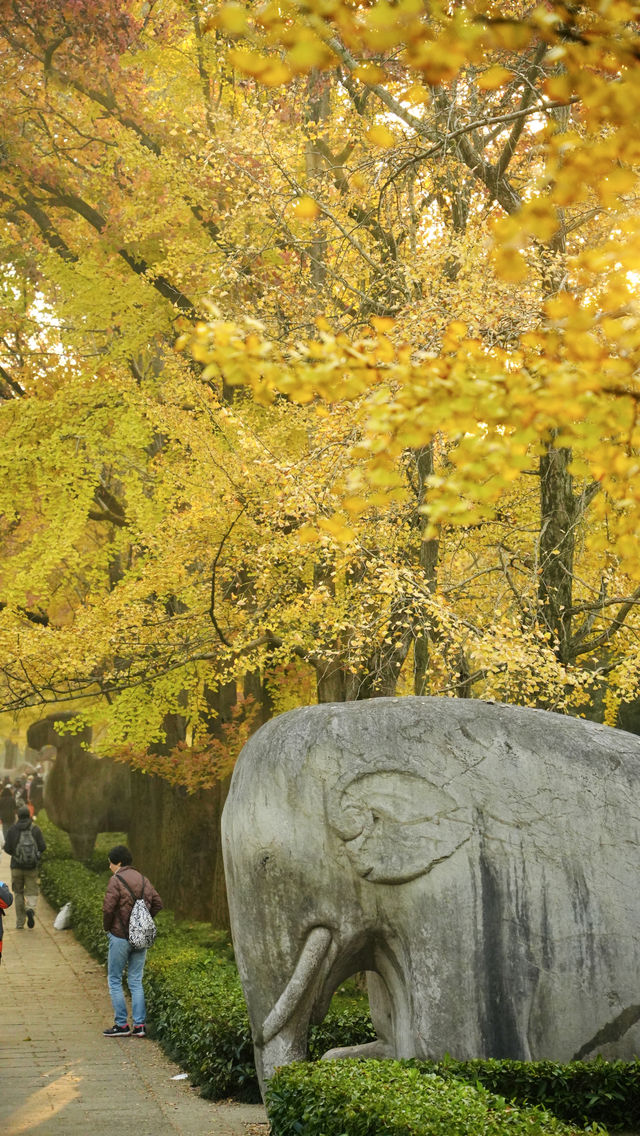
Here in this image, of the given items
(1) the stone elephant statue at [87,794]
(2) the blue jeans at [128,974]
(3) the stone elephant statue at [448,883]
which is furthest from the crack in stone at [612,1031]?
(1) the stone elephant statue at [87,794]

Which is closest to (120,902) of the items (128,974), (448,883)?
(128,974)

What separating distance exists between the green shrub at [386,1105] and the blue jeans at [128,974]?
467cm

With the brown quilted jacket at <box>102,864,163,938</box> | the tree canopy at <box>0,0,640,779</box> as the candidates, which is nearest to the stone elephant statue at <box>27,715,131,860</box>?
the tree canopy at <box>0,0,640,779</box>

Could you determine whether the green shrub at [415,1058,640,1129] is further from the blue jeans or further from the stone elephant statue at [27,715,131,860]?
the stone elephant statue at [27,715,131,860]

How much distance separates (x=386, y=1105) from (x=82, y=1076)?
464 centimetres

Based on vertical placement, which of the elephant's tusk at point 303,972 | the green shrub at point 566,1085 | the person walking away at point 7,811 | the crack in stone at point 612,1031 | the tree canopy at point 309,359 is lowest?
the green shrub at point 566,1085

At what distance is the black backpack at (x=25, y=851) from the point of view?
1777cm

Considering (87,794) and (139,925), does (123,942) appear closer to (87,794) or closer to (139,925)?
(139,925)

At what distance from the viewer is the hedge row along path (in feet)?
27.2

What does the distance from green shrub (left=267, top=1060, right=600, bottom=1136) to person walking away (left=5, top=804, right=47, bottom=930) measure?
11494 mm

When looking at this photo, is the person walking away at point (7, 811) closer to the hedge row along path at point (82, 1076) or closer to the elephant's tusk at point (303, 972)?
the hedge row along path at point (82, 1076)

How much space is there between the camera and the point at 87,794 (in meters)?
23.2

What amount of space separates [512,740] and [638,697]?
992 centimetres

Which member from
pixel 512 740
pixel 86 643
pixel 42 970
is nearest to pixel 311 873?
pixel 512 740
